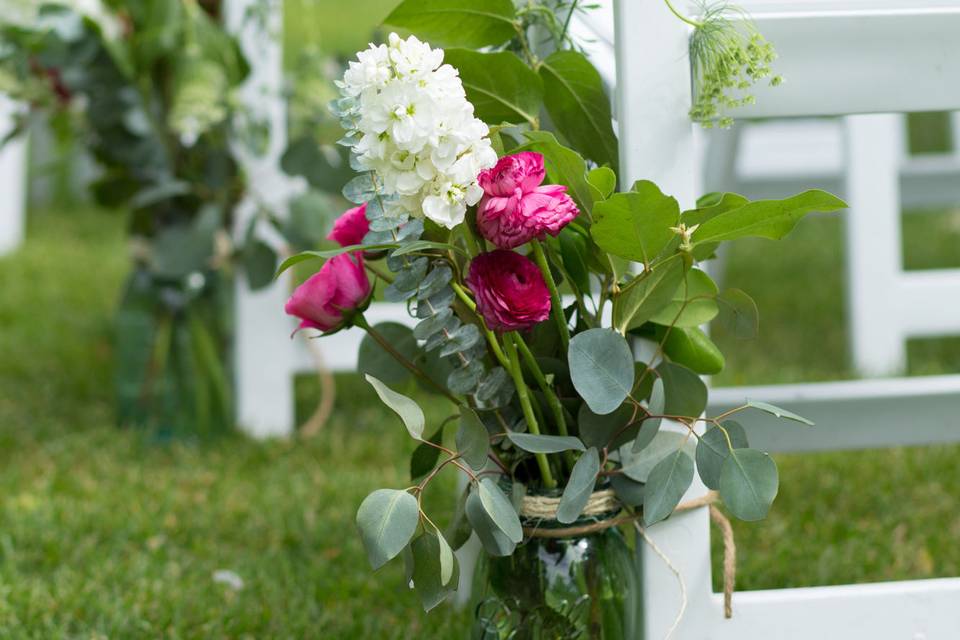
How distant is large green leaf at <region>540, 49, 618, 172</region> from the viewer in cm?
96

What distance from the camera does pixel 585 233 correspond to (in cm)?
94

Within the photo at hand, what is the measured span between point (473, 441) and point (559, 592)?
0.15 metres

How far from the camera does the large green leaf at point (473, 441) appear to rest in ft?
2.87

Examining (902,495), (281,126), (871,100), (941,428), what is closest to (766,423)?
(941,428)

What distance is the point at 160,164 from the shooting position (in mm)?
2066

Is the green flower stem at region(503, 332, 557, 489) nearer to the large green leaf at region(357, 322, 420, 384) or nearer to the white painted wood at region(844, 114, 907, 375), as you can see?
the large green leaf at region(357, 322, 420, 384)

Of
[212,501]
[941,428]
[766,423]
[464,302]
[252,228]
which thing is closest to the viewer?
[464,302]

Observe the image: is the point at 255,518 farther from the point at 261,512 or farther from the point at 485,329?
the point at 485,329

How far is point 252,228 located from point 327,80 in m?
0.30

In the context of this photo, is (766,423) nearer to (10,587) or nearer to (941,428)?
(941,428)

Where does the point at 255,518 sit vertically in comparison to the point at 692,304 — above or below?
below

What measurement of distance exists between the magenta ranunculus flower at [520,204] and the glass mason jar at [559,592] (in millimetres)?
255

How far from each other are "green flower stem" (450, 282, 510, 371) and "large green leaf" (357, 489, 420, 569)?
137mm

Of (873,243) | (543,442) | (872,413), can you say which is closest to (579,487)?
(543,442)
